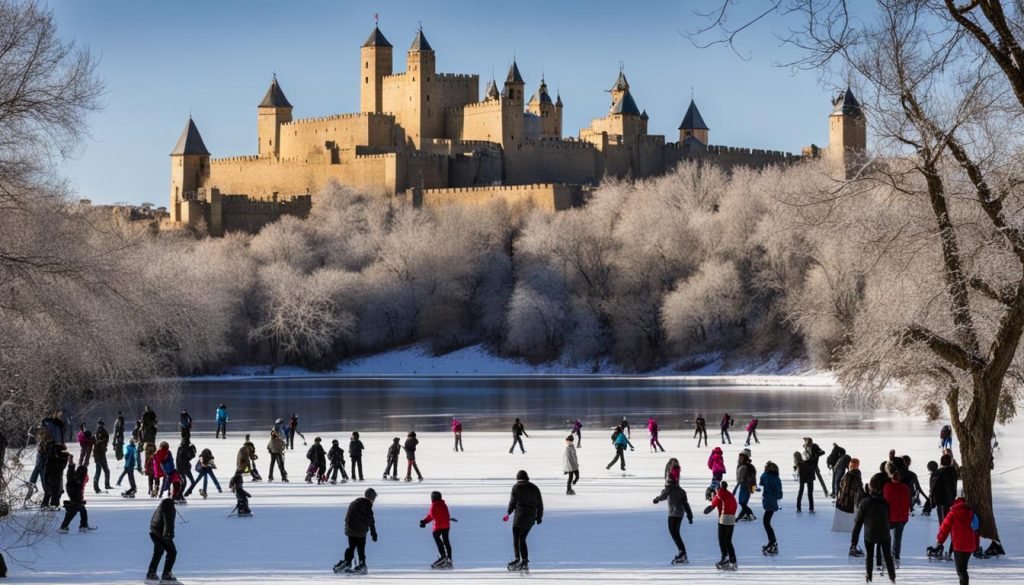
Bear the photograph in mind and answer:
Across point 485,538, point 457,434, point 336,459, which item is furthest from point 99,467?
point 457,434

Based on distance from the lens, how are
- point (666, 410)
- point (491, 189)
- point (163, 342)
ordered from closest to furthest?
1. point (666, 410)
2. point (163, 342)
3. point (491, 189)

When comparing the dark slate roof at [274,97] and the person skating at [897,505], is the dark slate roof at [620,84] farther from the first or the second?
the person skating at [897,505]

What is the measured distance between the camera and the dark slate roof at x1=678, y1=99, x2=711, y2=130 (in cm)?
11600

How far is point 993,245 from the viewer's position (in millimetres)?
15625

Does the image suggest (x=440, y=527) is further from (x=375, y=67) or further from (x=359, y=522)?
(x=375, y=67)

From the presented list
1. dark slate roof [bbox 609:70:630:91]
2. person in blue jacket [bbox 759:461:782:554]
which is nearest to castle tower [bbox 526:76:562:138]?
dark slate roof [bbox 609:70:630:91]

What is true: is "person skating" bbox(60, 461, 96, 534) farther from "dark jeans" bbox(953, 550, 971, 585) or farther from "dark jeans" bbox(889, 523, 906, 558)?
"dark jeans" bbox(953, 550, 971, 585)

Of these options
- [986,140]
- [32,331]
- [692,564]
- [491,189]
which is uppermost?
[491,189]

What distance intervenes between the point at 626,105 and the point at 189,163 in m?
28.5

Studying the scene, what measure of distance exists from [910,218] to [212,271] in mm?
63637

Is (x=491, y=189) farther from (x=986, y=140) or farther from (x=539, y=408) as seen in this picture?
(x=986, y=140)

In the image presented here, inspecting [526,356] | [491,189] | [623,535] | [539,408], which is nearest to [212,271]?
[526,356]

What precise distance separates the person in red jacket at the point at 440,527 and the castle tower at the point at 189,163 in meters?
92.0

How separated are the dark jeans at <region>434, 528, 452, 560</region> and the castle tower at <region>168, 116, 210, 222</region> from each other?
301 feet
